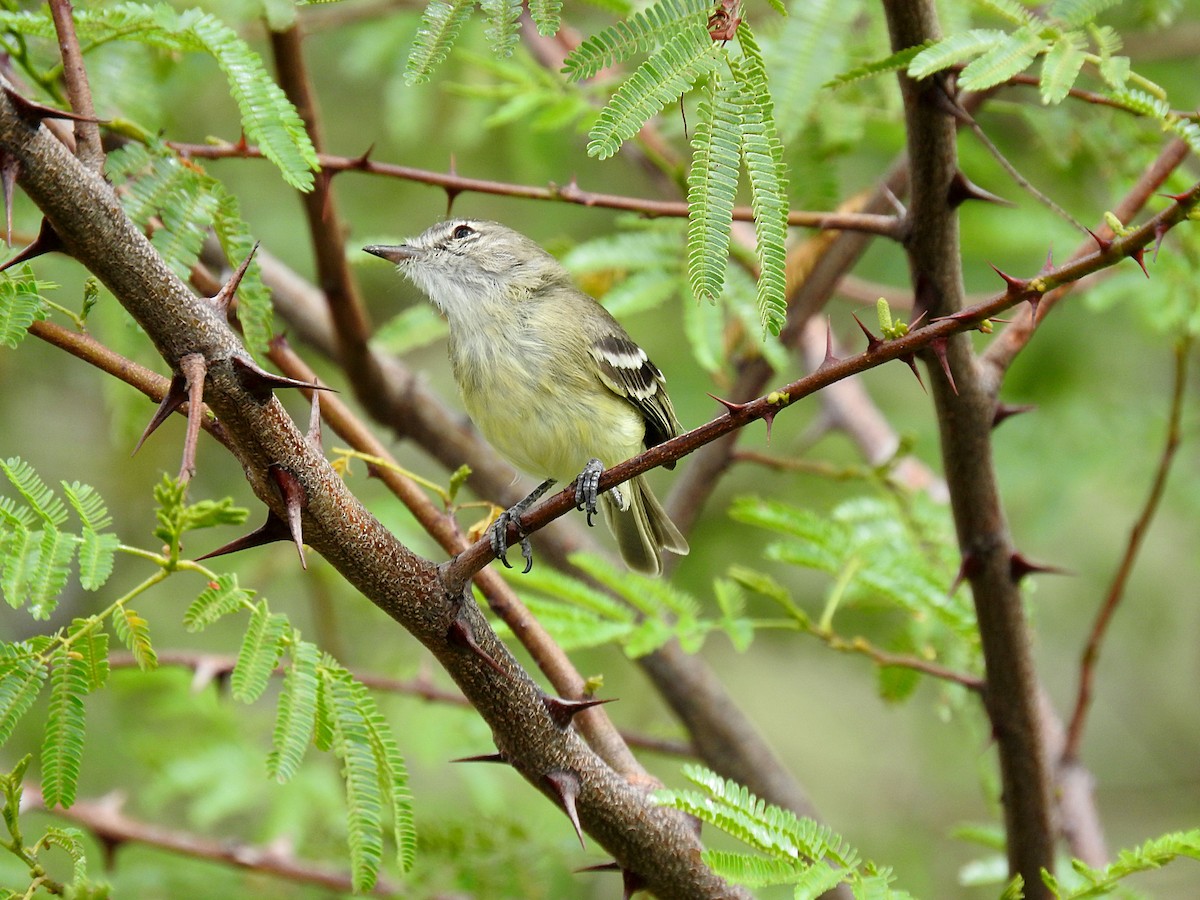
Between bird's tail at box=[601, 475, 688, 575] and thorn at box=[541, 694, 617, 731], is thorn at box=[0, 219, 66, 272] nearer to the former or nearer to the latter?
thorn at box=[541, 694, 617, 731]

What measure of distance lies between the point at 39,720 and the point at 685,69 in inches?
223

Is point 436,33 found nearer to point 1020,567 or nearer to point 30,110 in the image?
point 30,110

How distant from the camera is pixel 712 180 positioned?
239 centimetres

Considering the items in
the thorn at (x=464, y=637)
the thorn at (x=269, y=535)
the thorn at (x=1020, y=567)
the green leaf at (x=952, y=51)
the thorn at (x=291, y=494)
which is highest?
the green leaf at (x=952, y=51)

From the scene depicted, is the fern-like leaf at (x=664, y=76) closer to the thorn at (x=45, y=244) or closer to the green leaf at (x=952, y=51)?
the green leaf at (x=952, y=51)

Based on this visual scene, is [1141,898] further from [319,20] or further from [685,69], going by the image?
[319,20]

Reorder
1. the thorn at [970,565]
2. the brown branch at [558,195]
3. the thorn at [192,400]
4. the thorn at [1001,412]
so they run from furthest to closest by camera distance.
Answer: the thorn at [970,565], the thorn at [1001,412], the brown branch at [558,195], the thorn at [192,400]

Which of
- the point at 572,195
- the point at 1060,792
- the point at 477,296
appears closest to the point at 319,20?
the point at 477,296

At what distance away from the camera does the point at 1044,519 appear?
622cm

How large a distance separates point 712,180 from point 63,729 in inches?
69.4

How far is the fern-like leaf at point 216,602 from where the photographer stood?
8.20 feet

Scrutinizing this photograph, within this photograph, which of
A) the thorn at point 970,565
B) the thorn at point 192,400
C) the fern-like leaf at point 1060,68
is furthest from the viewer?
the thorn at point 970,565

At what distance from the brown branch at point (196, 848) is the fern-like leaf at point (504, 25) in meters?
3.03

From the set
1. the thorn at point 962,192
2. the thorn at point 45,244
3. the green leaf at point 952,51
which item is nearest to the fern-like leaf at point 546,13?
the green leaf at point 952,51
